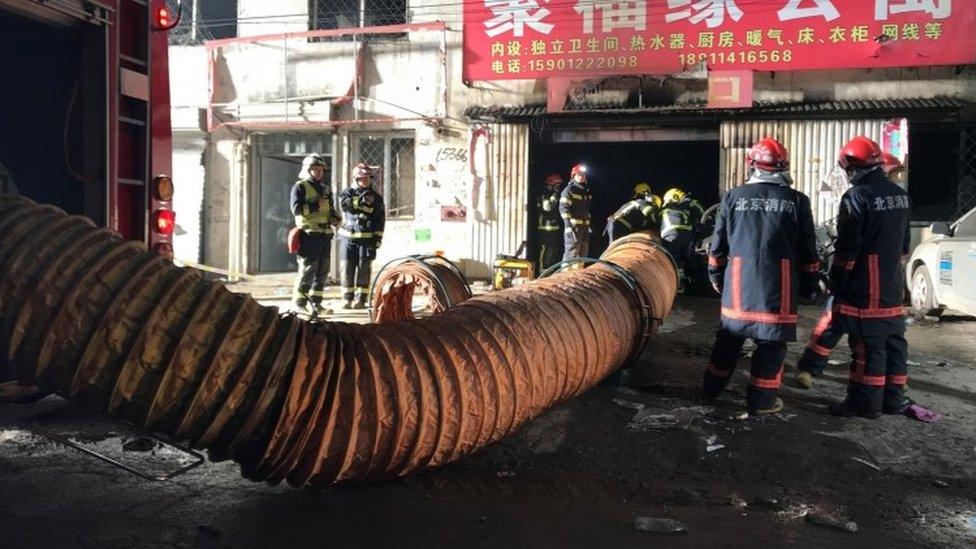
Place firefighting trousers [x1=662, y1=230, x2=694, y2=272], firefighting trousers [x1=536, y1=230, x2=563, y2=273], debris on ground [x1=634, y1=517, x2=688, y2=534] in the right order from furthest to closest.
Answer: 1. firefighting trousers [x1=536, y1=230, x2=563, y2=273]
2. firefighting trousers [x1=662, y1=230, x2=694, y2=272]
3. debris on ground [x1=634, y1=517, x2=688, y2=534]

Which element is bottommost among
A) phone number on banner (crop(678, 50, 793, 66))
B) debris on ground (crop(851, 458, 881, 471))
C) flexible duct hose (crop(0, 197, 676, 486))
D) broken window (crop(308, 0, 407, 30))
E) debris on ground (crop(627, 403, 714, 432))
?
debris on ground (crop(851, 458, 881, 471))

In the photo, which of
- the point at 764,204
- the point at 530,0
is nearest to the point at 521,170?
the point at 530,0

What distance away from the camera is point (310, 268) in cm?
838

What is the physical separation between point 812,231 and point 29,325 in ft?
12.8

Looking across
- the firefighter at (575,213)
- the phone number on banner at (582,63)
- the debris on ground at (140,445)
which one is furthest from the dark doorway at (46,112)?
the phone number on banner at (582,63)

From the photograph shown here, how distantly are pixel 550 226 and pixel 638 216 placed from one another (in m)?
2.81

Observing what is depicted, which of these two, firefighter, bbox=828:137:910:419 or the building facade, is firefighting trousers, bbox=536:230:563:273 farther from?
firefighter, bbox=828:137:910:419

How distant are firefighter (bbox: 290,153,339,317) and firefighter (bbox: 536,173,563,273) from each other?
502cm

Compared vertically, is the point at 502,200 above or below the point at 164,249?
above

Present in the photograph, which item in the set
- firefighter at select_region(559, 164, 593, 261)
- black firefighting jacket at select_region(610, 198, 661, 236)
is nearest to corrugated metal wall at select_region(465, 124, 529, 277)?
firefighter at select_region(559, 164, 593, 261)

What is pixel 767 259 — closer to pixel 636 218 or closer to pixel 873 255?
pixel 873 255

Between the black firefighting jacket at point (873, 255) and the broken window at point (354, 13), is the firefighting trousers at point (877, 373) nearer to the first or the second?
the black firefighting jacket at point (873, 255)

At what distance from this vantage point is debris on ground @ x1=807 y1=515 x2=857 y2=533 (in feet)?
9.54

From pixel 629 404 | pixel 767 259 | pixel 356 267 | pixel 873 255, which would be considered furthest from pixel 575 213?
pixel 767 259
